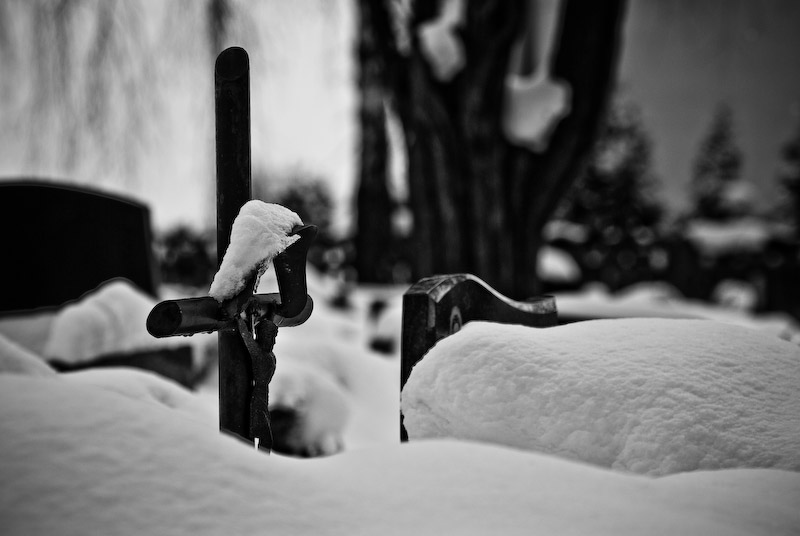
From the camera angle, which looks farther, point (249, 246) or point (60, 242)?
point (60, 242)

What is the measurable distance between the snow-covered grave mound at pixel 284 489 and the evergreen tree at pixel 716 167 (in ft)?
94.7

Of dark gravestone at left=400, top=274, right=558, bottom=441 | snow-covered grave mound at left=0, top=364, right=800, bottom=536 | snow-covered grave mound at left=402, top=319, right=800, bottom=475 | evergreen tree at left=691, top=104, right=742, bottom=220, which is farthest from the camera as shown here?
evergreen tree at left=691, top=104, right=742, bottom=220

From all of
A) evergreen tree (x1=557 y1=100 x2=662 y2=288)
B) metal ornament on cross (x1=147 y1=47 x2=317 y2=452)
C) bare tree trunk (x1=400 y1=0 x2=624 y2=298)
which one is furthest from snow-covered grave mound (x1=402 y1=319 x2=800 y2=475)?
evergreen tree (x1=557 y1=100 x2=662 y2=288)

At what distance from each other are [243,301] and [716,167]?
30587 mm

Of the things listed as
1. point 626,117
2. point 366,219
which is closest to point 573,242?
point 366,219

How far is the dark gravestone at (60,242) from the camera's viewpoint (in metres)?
4.31

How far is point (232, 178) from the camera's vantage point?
1448 millimetres

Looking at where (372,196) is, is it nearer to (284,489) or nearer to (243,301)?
(243,301)

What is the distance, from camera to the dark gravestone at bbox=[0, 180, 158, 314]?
4309 mm

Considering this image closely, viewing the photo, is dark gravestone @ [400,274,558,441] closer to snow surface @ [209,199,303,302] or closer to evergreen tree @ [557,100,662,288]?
snow surface @ [209,199,303,302]

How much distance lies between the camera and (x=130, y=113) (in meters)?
4.50

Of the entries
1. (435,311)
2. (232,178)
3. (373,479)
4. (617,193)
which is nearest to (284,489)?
(373,479)

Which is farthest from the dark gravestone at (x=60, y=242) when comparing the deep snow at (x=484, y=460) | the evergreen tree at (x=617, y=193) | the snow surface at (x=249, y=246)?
the evergreen tree at (x=617, y=193)

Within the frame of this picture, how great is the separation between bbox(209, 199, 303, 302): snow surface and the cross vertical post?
0.12 metres
